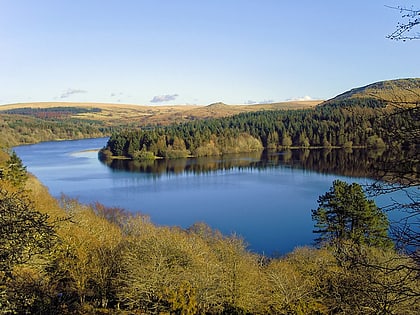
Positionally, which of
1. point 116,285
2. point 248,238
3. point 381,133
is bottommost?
point 248,238

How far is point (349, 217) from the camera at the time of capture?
15555 millimetres

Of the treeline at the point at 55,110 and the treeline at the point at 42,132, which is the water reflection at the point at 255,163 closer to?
the treeline at the point at 42,132

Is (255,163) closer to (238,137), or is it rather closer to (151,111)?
(238,137)

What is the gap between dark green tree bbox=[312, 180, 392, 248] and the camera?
14484 mm

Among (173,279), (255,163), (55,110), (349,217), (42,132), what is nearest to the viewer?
(173,279)

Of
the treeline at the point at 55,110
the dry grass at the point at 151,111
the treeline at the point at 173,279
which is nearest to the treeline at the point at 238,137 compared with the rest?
the treeline at the point at 173,279

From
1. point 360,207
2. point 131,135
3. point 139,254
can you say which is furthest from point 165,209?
point 131,135

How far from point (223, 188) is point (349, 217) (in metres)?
20.0

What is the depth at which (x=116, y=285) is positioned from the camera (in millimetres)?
10977

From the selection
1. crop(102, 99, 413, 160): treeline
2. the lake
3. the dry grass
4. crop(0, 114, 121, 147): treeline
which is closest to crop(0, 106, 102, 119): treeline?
the dry grass

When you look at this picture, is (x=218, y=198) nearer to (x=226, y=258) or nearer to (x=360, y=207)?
(x=360, y=207)

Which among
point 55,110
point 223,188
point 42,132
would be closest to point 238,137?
point 223,188

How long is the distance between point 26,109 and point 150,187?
520 ft

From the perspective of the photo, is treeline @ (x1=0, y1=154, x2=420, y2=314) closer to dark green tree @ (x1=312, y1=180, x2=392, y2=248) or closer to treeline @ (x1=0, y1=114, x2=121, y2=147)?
dark green tree @ (x1=312, y1=180, x2=392, y2=248)
